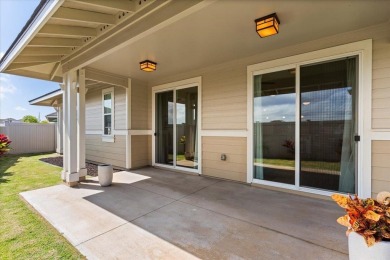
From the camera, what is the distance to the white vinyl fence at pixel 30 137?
8.21 meters

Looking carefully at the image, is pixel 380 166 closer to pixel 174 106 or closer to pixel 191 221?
pixel 191 221

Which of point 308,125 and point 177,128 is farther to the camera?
point 177,128

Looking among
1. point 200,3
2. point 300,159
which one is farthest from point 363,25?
point 200,3

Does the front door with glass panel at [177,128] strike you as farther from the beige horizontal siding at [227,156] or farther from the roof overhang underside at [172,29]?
the roof overhang underside at [172,29]

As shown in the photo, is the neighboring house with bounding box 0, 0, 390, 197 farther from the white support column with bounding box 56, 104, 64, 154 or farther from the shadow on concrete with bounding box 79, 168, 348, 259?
the white support column with bounding box 56, 104, 64, 154

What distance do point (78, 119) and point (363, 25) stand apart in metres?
5.53

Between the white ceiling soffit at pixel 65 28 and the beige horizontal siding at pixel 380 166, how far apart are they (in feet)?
11.8

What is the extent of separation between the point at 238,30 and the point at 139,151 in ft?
14.1

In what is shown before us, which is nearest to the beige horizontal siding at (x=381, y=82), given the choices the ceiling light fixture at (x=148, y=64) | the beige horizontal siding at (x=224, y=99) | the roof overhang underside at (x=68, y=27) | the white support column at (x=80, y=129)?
the beige horizontal siding at (x=224, y=99)

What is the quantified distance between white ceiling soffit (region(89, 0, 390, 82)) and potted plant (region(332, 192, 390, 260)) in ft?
7.50

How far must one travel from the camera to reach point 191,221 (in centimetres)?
244

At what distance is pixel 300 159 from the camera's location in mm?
3377

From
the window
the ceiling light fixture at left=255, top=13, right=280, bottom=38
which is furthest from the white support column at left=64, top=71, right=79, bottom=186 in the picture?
the ceiling light fixture at left=255, top=13, right=280, bottom=38

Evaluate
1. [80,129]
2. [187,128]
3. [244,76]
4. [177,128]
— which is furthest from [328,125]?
[80,129]
